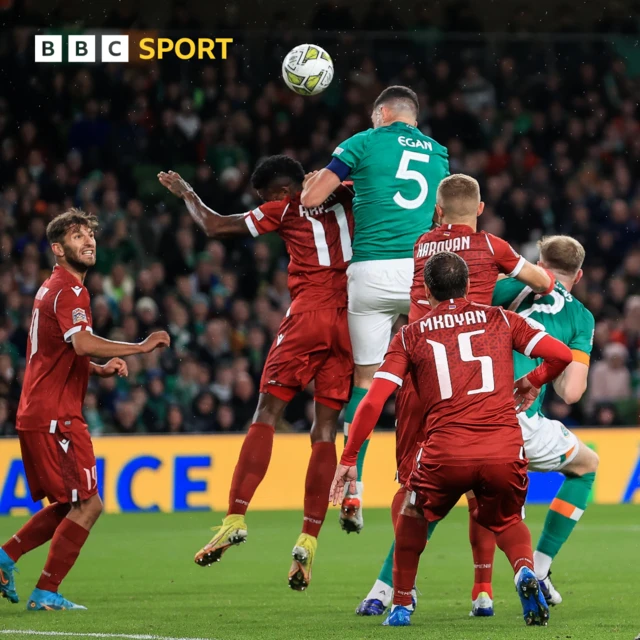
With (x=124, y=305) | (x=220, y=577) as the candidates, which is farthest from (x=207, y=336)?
(x=220, y=577)

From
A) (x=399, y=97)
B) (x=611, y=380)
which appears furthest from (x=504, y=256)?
(x=611, y=380)

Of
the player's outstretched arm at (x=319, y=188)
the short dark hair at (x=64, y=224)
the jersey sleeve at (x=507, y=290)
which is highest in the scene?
the player's outstretched arm at (x=319, y=188)

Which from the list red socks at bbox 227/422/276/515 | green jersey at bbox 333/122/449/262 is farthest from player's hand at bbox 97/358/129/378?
green jersey at bbox 333/122/449/262

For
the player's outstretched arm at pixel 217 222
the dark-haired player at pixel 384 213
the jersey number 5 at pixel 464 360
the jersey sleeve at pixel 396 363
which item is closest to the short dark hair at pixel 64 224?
the player's outstretched arm at pixel 217 222

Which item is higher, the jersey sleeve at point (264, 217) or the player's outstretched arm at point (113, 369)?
the jersey sleeve at point (264, 217)

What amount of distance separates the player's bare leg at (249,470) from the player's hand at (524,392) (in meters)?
1.65

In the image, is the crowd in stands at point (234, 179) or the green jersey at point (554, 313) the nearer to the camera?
the green jersey at point (554, 313)

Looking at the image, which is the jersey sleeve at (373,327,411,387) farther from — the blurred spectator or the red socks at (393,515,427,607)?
the blurred spectator

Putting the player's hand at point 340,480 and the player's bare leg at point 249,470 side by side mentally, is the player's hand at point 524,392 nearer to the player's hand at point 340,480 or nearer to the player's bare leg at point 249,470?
the player's hand at point 340,480

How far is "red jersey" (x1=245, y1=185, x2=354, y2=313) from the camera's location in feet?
23.7

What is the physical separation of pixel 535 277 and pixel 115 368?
8.05 feet

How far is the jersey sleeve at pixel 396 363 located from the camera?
5.58 metres

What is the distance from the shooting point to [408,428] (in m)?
6.44

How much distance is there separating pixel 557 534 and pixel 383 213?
207 centimetres
